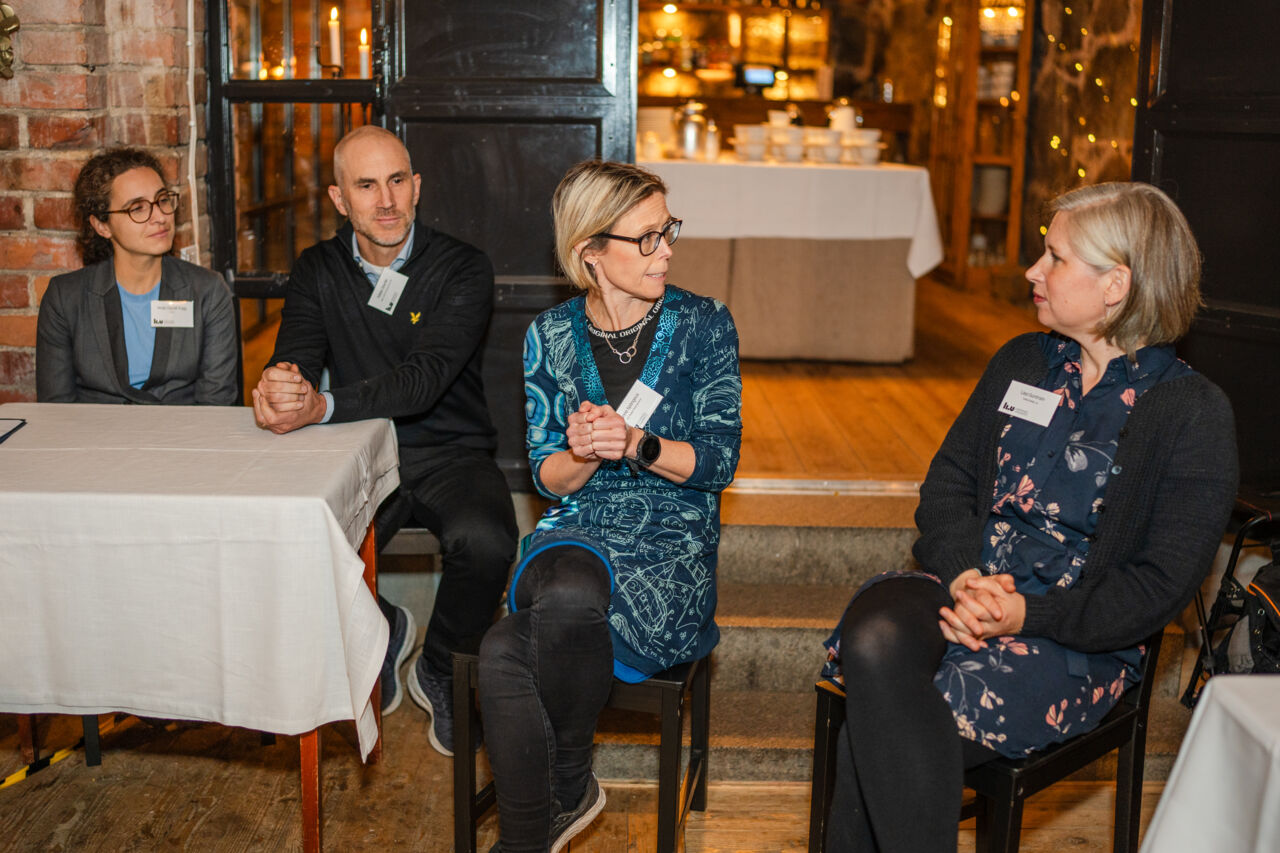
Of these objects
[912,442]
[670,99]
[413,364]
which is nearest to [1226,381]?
[912,442]

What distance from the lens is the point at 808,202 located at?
490 cm

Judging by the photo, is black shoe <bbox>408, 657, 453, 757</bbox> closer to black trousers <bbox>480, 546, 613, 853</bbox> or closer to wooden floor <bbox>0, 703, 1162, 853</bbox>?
wooden floor <bbox>0, 703, 1162, 853</bbox>

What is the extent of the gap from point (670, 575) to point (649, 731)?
68 centimetres

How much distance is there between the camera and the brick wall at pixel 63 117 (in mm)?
2752

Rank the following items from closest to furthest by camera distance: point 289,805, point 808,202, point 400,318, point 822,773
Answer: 1. point 822,773
2. point 289,805
3. point 400,318
4. point 808,202

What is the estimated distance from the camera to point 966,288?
7.34 m

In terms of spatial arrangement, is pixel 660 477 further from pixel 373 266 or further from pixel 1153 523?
pixel 373 266

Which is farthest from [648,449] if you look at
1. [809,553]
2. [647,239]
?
[809,553]

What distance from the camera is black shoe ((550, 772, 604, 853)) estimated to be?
1996mm

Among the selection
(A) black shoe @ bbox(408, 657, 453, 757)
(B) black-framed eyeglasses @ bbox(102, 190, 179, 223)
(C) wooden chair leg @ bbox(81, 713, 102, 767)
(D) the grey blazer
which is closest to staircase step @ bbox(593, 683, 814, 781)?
(A) black shoe @ bbox(408, 657, 453, 757)

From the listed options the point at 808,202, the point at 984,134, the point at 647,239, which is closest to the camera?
the point at 647,239

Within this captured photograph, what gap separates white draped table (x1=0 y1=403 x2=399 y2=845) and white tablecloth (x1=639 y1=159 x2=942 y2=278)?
3174 millimetres

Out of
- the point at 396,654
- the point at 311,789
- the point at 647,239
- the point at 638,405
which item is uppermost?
the point at 647,239

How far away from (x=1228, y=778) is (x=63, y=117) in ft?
8.94
